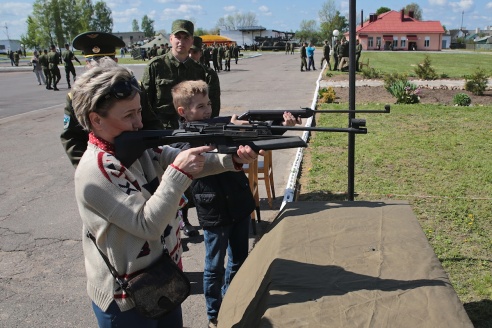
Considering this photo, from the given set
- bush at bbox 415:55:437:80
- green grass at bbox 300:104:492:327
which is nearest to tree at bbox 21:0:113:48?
bush at bbox 415:55:437:80

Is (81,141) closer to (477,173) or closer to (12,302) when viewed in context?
(12,302)

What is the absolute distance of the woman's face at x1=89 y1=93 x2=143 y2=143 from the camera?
1.76 m

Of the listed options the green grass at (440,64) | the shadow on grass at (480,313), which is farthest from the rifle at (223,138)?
the green grass at (440,64)

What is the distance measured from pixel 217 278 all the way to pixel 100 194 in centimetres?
149

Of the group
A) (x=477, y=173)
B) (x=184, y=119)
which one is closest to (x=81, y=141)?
(x=184, y=119)

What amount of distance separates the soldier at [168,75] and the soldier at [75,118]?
709mm

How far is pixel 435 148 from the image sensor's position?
761cm

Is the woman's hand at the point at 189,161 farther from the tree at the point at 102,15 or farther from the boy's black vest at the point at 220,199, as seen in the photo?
the tree at the point at 102,15

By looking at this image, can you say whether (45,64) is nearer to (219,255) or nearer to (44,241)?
(44,241)

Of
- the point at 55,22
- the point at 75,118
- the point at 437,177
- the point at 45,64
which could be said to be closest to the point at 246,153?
the point at 75,118

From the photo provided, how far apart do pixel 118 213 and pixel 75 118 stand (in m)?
1.43

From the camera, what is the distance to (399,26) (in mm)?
81062

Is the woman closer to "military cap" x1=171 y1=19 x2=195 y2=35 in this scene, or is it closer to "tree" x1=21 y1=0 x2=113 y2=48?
"military cap" x1=171 y1=19 x2=195 y2=35

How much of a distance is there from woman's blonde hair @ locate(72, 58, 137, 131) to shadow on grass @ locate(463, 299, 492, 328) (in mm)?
→ 2793
